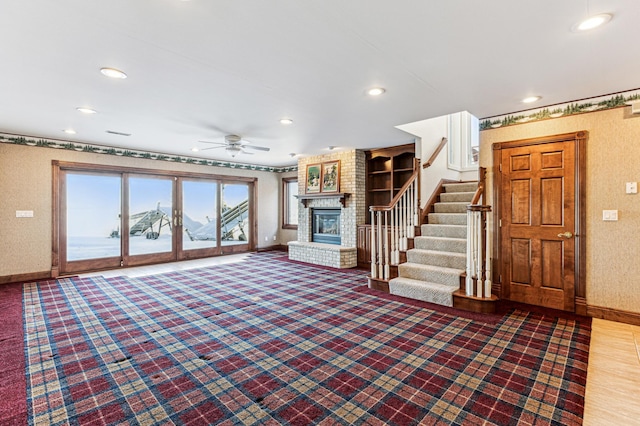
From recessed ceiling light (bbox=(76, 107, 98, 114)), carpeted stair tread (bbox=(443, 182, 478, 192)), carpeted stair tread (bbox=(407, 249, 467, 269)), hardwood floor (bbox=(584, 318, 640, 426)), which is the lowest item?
hardwood floor (bbox=(584, 318, 640, 426))

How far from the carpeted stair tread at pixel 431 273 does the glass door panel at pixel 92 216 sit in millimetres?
5953

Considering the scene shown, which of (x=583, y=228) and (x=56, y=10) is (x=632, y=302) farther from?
(x=56, y=10)

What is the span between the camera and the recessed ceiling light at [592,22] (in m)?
2.02

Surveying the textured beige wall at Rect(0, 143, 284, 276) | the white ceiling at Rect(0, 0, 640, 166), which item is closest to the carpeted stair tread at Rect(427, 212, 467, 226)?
the white ceiling at Rect(0, 0, 640, 166)

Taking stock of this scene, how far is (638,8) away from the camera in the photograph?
1.94 metres

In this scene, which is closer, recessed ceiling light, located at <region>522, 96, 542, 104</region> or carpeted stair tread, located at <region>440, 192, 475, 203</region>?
recessed ceiling light, located at <region>522, 96, 542, 104</region>

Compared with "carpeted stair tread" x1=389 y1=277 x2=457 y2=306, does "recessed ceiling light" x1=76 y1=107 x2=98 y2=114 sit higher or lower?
higher

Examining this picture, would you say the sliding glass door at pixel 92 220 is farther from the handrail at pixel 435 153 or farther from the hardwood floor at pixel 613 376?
the hardwood floor at pixel 613 376

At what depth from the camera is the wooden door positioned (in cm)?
371

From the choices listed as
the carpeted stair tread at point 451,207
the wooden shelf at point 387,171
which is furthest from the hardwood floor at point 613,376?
the wooden shelf at point 387,171

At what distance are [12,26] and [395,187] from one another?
601 centimetres

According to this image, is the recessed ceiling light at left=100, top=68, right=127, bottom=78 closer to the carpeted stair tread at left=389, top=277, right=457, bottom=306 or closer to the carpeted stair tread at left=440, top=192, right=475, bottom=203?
the carpeted stair tread at left=389, top=277, right=457, bottom=306

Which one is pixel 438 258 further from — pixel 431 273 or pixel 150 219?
pixel 150 219

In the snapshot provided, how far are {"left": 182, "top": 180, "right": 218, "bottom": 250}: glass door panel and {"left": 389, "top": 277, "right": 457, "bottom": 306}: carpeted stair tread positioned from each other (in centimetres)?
542
